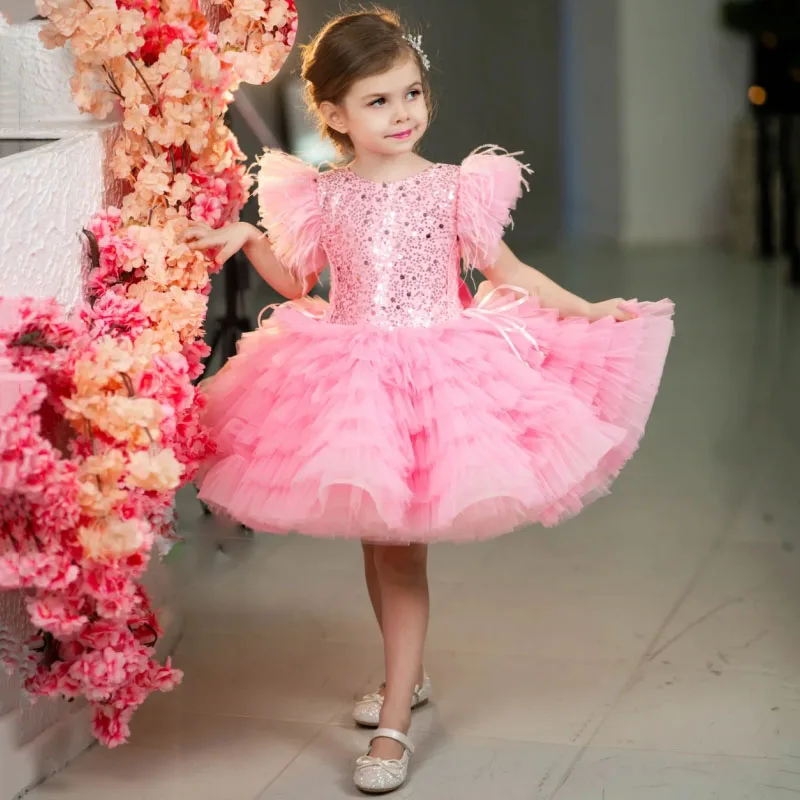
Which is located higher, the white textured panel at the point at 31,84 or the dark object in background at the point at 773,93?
the white textured panel at the point at 31,84

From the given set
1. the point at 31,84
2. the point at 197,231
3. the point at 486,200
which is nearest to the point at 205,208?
the point at 197,231

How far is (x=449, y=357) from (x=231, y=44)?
689 mm

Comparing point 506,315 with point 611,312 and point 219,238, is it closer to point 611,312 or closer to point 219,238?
point 611,312

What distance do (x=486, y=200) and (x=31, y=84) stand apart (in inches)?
31.0

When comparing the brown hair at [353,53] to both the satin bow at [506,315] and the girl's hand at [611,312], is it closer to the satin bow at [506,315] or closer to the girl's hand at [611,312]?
the satin bow at [506,315]

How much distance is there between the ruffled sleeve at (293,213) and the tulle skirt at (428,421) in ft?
0.38

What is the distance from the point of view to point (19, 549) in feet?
5.86

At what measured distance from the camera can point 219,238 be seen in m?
2.20

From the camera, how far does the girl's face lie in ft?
6.96

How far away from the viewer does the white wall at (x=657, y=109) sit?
8.92 m

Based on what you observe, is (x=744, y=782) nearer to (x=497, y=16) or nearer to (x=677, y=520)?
(x=677, y=520)

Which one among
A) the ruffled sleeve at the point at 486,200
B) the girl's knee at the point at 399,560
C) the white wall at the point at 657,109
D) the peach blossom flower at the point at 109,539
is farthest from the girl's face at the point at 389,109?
the white wall at the point at 657,109

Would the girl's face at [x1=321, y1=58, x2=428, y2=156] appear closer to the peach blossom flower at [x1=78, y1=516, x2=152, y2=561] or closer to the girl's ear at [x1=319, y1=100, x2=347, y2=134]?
the girl's ear at [x1=319, y1=100, x2=347, y2=134]

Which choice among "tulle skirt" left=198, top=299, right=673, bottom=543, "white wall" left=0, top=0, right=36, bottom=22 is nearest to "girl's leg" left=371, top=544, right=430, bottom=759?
"tulle skirt" left=198, top=299, right=673, bottom=543
